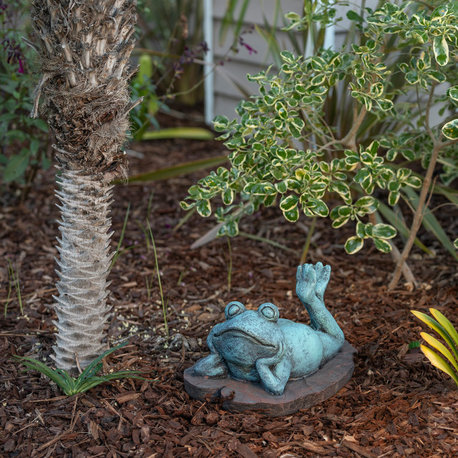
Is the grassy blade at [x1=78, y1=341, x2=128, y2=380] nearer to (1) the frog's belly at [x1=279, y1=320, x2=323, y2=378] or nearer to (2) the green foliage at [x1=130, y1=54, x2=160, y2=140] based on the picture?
(1) the frog's belly at [x1=279, y1=320, x2=323, y2=378]

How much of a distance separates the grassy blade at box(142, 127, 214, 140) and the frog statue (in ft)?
10.3

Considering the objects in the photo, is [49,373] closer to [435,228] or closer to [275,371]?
[275,371]

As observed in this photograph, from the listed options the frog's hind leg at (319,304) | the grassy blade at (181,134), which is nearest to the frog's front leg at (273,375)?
the frog's hind leg at (319,304)

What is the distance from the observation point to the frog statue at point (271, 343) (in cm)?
226

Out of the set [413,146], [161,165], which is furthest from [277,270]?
[161,165]

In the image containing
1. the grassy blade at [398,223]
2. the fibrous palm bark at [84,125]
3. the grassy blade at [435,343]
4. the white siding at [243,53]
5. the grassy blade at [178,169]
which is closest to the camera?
the fibrous palm bark at [84,125]

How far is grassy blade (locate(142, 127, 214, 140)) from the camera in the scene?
17.7 feet

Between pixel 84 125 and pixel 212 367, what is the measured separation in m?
0.92

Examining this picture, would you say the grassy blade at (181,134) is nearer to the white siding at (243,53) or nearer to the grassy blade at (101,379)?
the white siding at (243,53)

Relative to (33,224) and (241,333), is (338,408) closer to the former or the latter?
(241,333)

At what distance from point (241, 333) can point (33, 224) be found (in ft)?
6.91

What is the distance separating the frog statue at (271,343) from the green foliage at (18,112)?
177 centimetres

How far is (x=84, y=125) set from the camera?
2.18m

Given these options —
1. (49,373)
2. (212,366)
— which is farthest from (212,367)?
(49,373)
